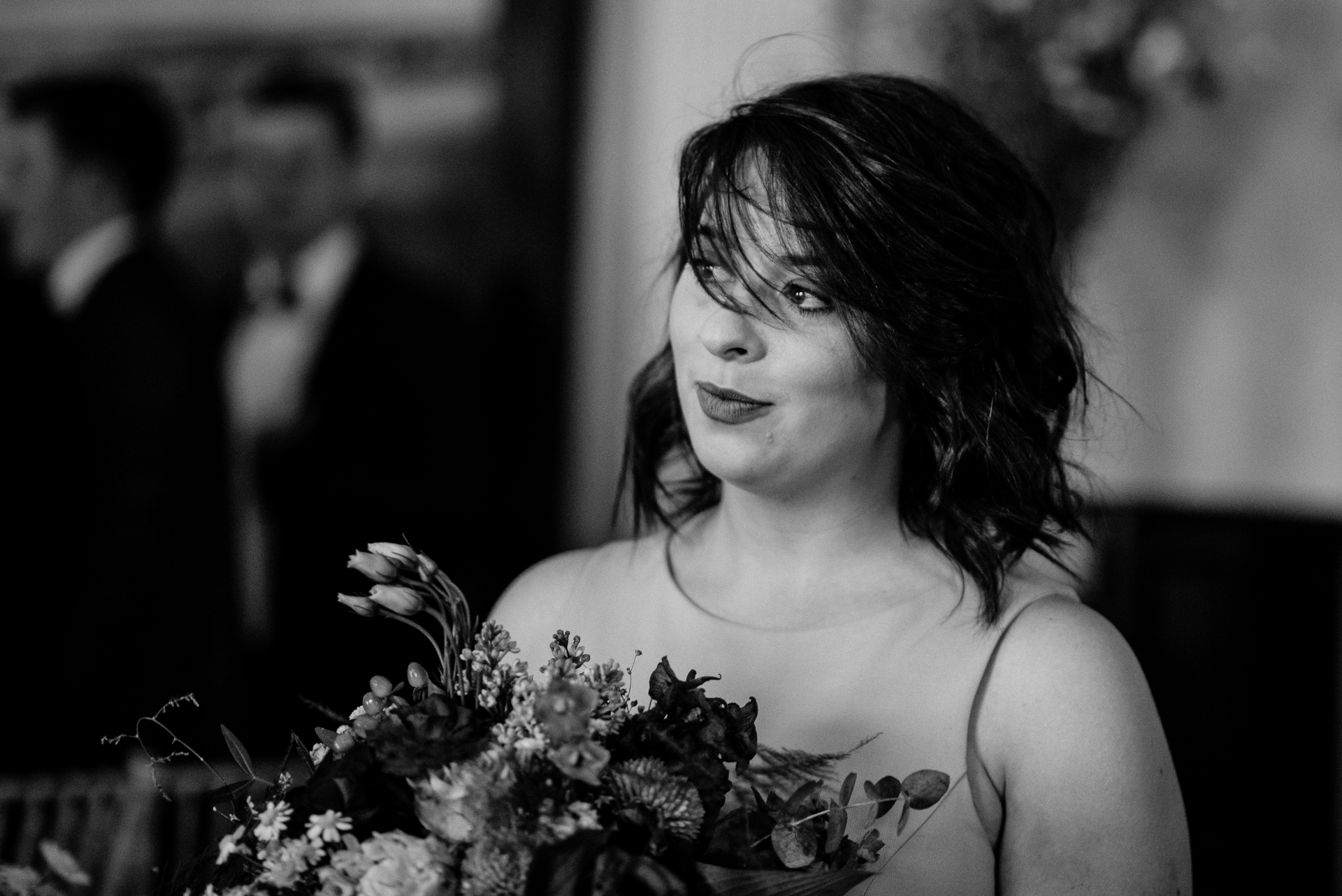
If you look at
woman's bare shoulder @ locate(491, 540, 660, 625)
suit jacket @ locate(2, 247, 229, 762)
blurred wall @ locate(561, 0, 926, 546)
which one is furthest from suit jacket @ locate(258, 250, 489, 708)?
woman's bare shoulder @ locate(491, 540, 660, 625)

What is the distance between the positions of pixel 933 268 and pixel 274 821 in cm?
86

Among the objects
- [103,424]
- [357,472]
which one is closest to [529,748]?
[357,472]

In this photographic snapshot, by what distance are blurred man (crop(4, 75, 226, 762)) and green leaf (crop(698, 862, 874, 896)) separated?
8.57ft

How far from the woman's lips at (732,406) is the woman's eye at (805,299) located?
11 cm

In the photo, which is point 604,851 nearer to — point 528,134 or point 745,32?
point 528,134

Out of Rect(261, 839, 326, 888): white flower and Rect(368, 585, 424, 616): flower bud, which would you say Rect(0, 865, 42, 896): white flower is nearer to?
Rect(261, 839, 326, 888): white flower

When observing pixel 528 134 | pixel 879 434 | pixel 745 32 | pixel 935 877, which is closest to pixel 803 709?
pixel 935 877

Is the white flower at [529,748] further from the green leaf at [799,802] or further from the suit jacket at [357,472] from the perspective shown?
the suit jacket at [357,472]

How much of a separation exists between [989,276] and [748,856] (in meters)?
0.70

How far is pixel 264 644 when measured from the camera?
343cm

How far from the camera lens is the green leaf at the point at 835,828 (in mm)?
1146

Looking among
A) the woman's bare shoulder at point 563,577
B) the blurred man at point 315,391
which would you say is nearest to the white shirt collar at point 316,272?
the blurred man at point 315,391

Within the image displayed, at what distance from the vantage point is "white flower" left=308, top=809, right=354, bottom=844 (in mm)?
1057

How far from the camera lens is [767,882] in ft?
3.48
